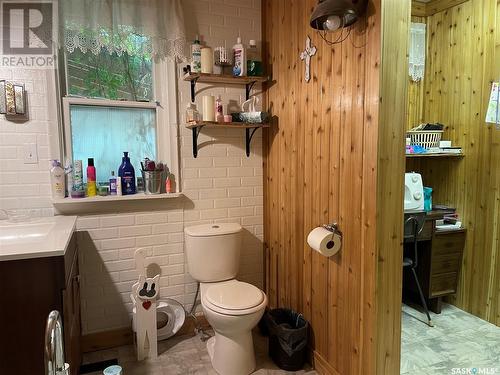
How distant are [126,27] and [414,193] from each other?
2392mm

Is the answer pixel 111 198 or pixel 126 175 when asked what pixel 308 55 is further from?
pixel 111 198

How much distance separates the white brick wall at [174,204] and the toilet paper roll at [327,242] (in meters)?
1.00

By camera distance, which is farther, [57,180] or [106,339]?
[106,339]

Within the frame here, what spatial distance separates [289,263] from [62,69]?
6.48 feet

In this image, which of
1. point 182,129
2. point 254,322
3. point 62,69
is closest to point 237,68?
point 182,129

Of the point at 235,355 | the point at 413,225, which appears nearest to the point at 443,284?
the point at 413,225

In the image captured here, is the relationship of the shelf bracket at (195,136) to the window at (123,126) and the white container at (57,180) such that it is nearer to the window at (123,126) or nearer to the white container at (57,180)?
the window at (123,126)

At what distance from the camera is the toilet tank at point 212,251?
2.38 m

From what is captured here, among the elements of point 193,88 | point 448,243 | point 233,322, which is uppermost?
point 193,88

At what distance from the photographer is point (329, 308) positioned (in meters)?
2.00

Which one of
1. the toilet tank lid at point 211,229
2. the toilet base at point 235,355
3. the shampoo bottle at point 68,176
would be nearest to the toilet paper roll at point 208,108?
the toilet tank lid at point 211,229

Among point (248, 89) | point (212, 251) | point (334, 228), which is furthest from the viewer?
point (248, 89)

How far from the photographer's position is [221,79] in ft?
8.37

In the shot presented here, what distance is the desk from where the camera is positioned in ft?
8.95
